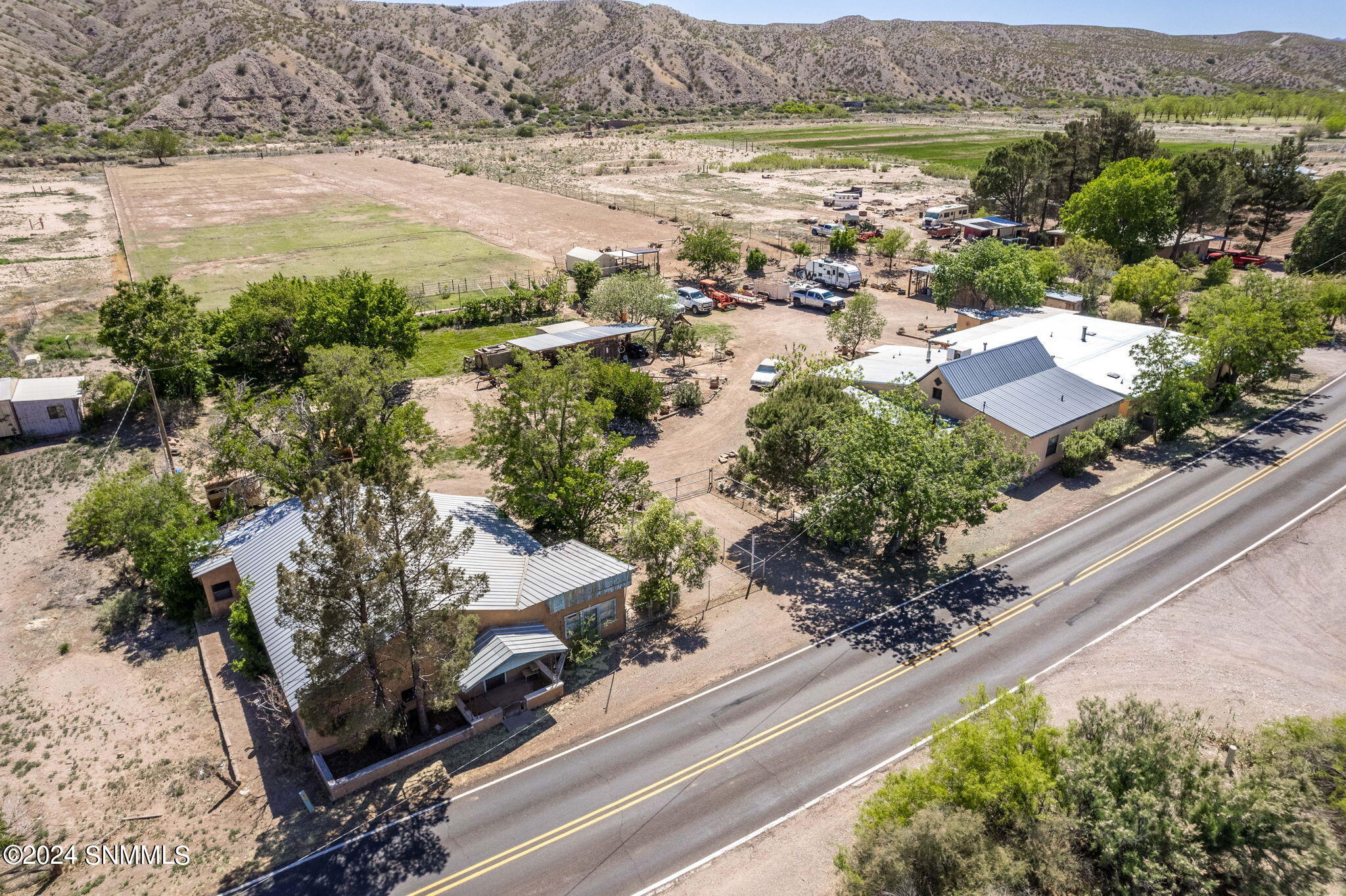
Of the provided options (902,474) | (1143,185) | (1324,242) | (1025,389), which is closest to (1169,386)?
(1025,389)

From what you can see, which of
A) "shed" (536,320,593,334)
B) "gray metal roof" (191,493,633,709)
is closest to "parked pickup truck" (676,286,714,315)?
"shed" (536,320,593,334)

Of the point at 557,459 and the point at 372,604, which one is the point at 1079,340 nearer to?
the point at 557,459

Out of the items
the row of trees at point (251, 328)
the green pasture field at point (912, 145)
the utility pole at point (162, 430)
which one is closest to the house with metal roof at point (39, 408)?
the row of trees at point (251, 328)

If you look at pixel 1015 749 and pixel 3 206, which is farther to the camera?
pixel 3 206

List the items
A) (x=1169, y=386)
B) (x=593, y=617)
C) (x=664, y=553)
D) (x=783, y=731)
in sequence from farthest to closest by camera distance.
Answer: (x=1169, y=386) → (x=664, y=553) → (x=593, y=617) → (x=783, y=731)

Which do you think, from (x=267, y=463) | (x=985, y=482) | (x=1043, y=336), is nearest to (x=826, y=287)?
(x=1043, y=336)

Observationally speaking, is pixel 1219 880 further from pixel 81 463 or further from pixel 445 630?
pixel 81 463
